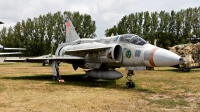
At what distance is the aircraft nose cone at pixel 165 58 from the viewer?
8414mm

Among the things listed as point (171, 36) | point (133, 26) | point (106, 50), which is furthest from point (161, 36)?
point (106, 50)

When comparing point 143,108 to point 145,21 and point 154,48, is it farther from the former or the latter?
point 145,21

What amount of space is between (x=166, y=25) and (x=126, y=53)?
1961 inches

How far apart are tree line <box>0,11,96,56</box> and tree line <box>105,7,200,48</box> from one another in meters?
13.1

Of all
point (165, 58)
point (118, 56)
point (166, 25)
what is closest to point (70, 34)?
point (118, 56)

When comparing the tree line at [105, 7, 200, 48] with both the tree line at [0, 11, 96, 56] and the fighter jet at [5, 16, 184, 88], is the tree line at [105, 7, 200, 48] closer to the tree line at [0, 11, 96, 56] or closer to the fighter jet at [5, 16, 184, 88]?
the tree line at [0, 11, 96, 56]

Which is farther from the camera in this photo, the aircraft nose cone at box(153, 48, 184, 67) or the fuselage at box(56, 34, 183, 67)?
the fuselage at box(56, 34, 183, 67)

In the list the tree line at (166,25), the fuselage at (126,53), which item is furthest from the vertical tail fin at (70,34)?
the tree line at (166,25)

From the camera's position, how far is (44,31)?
2452 inches

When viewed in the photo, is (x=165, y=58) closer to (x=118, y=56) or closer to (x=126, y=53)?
(x=126, y=53)

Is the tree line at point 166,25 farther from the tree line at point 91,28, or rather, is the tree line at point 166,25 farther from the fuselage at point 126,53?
the fuselage at point 126,53

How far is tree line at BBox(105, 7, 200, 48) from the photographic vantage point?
180 feet

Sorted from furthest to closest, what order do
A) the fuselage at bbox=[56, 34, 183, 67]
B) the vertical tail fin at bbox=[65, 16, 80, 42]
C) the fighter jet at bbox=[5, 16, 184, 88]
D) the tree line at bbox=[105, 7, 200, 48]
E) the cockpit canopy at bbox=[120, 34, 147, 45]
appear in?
the tree line at bbox=[105, 7, 200, 48]
the vertical tail fin at bbox=[65, 16, 80, 42]
the cockpit canopy at bbox=[120, 34, 147, 45]
the fighter jet at bbox=[5, 16, 184, 88]
the fuselage at bbox=[56, 34, 183, 67]

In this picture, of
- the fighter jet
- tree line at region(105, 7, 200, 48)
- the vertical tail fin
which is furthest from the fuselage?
tree line at region(105, 7, 200, 48)
